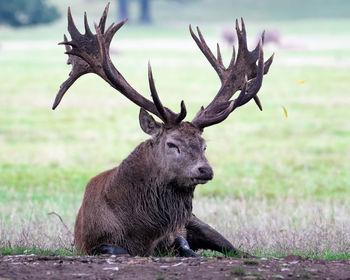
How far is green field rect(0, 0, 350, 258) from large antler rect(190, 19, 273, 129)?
148 centimetres

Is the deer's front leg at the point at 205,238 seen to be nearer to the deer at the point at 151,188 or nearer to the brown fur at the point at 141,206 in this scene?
the deer at the point at 151,188

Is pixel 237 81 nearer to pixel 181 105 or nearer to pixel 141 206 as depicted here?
pixel 181 105

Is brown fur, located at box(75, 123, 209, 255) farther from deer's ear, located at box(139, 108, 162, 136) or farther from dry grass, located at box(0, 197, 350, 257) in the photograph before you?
dry grass, located at box(0, 197, 350, 257)

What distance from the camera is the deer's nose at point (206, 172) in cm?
711

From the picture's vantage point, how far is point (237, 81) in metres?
8.58

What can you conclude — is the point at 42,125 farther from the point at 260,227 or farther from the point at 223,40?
the point at 223,40

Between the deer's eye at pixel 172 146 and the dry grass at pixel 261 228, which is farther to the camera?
the dry grass at pixel 261 228

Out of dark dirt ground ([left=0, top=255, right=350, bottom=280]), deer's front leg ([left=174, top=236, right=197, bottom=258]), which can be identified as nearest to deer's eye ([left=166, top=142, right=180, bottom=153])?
dark dirt ground ([left=0, top=255, right=350, bottom=280])

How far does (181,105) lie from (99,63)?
1.45m

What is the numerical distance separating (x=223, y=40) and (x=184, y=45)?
4.97 meters

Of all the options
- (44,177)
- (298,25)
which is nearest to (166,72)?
(44,177)

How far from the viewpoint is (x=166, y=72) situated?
136ft

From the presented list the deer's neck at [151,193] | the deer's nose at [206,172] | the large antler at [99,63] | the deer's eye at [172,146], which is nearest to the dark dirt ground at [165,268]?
the deer's nose at [206,172]

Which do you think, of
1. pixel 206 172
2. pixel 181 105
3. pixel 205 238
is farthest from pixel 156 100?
pixel 205 238
